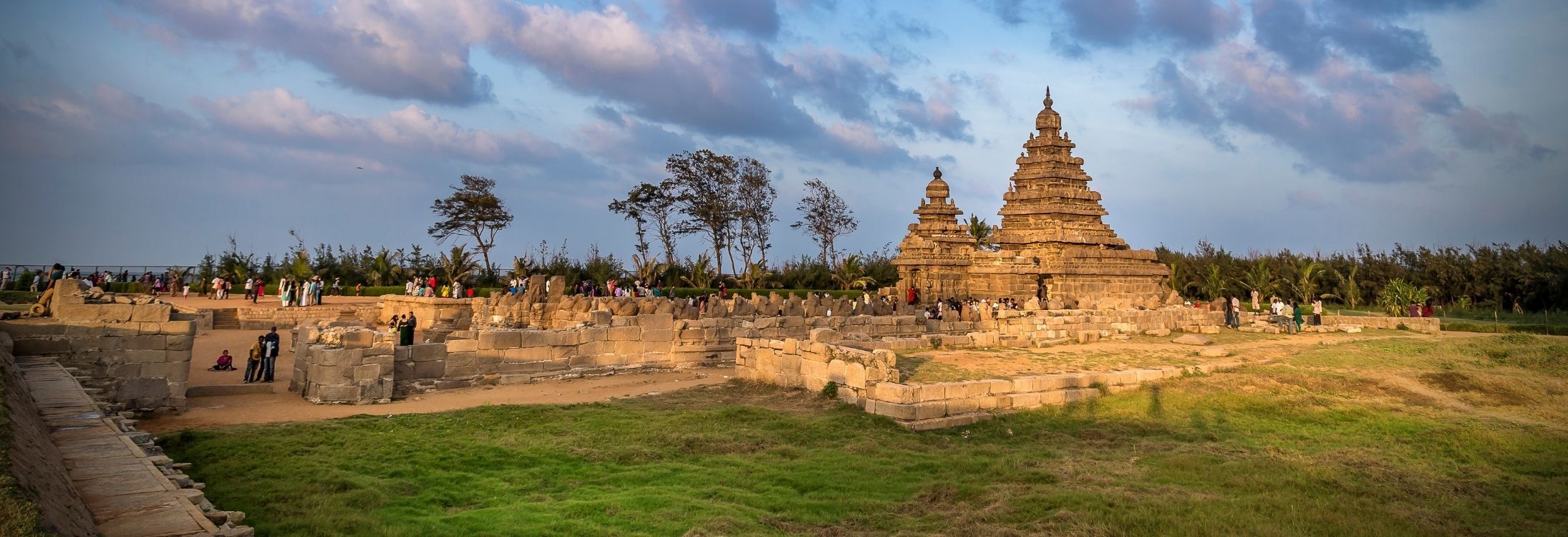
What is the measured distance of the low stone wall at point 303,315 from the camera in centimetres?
2258

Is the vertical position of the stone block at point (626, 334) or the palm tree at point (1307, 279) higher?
the palm tree at point (1307, 279)

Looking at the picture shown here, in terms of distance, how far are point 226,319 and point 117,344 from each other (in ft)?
45.0

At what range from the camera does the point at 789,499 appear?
22.8 ft

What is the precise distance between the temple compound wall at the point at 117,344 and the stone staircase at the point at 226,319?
12.8m

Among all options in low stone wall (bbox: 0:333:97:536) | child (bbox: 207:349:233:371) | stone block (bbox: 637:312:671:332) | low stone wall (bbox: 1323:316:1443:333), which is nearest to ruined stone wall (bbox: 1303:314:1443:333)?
low stone wall (bbox: 1323:316:1443:333)

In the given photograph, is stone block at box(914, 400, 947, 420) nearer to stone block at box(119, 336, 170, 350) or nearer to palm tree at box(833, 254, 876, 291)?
stone block at box(119, 336, 170, 350)

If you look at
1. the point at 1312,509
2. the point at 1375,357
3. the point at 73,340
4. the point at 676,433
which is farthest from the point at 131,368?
the point at 1375,357

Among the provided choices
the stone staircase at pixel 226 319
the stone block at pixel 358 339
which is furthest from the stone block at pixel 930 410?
the stone staircase at pixel 226 319

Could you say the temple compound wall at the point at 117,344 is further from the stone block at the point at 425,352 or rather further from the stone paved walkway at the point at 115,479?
the stone paved walkway at the point at 115,479

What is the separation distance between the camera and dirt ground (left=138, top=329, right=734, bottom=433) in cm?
1034

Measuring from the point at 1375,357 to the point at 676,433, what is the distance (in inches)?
496

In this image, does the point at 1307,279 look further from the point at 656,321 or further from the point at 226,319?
the point at 226,319

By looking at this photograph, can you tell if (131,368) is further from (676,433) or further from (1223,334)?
(1223,334)

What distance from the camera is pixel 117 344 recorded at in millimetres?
10367
